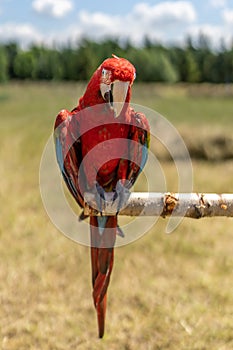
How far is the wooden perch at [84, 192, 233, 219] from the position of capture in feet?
2.93

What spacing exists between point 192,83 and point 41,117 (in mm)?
13548

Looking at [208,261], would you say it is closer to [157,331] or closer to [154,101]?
[157,331]

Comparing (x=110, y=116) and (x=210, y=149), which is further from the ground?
(x=110, y=116)

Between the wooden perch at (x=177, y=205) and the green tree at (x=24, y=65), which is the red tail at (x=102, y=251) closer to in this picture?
the wooden perch at (x=177, y=205)

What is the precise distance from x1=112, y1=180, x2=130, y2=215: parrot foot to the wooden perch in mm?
11

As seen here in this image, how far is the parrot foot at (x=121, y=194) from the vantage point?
862mm

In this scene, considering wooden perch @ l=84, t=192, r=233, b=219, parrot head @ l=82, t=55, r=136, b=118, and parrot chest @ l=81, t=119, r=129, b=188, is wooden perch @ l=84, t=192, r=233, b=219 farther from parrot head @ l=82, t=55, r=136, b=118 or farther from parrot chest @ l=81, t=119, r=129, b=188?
parrot head @ l=82, t=55, r=136, b=118

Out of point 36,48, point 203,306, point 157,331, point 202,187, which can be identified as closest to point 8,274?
point 157,331

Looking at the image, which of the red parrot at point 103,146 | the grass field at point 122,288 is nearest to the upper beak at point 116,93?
the red parrot at point 103,146

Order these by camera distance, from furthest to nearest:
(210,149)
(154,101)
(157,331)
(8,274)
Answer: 1. (154,101)
2. (210,149)
3. (8,274)
4. (157,331)

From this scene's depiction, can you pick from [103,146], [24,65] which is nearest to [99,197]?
[103,146]

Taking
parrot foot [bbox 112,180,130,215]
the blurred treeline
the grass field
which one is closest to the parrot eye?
parrot foot [bbox 112,180,130,215]

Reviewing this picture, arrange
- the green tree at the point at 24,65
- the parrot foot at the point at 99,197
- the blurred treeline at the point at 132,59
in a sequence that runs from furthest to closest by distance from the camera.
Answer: the green tree at the point at 24,65
the blurred treeline at the point at 132,59
the parrot foot at the point at 99,197

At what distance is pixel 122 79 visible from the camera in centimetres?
72
